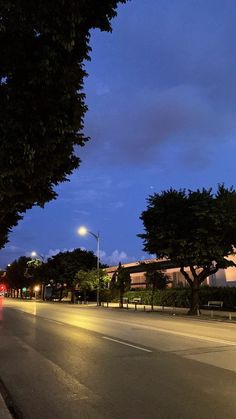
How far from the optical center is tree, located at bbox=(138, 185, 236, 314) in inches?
1253

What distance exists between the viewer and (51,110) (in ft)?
22.4

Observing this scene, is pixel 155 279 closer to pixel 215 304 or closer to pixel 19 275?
pixel 215 304

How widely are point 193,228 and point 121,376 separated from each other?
23.7 meters

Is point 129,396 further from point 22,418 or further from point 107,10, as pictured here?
point 107,10

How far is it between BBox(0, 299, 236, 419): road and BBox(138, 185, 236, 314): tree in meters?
15.8

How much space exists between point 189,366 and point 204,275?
24123 mm

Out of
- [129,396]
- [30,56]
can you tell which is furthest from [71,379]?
[30,56]

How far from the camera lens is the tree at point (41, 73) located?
5918 millimetres

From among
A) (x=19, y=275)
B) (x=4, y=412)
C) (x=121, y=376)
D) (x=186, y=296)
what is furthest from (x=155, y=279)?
(x=19, y=275)

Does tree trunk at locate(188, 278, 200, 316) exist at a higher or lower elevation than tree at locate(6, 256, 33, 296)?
lower

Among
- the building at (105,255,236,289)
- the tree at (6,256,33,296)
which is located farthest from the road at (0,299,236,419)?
the tree at (6,256,33,296)

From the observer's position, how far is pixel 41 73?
20.9ft

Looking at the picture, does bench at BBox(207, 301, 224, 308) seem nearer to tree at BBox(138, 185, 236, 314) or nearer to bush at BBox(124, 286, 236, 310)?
bush at BBox(124, 286, 236, 310)

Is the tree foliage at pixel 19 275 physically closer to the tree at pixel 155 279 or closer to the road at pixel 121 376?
the tree at pixel 155 279
